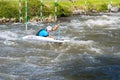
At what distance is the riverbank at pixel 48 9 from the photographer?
125 ft

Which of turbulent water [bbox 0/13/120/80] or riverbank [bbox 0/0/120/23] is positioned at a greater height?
riverbank [bbox 0/0/120/23]

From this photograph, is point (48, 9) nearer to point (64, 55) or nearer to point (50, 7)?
point (50, 7)

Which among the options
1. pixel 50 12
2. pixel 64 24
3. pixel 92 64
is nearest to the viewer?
pixel 92 64

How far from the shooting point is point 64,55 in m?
24.5

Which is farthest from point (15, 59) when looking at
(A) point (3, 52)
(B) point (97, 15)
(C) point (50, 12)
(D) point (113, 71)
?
(B) point (97, 15)

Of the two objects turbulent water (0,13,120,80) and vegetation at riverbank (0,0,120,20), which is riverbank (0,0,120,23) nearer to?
vegetation at riverbank (0,0,120,20)

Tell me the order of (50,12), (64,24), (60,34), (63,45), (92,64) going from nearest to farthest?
(92,64), (63,45), (60,34), (64,24), (50,12)

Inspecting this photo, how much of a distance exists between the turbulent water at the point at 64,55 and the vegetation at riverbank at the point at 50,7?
243 centimetres

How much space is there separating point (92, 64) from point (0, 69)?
539cm

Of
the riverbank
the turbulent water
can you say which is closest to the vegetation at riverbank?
the riverbank

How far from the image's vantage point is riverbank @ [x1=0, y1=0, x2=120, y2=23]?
38.2 meters

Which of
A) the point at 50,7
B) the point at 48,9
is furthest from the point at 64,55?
the point at 50,7

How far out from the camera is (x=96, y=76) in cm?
2002

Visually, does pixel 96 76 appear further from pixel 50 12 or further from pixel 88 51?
pixel 50 12
